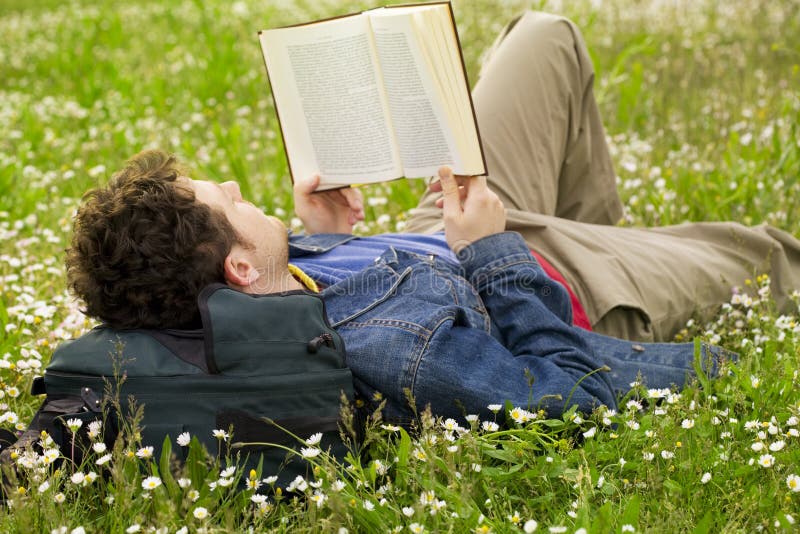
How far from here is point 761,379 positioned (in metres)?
2.54

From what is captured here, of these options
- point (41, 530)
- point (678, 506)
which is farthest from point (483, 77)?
point (41, 530)

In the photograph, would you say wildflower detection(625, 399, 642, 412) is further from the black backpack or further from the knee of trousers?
the knee of trousers

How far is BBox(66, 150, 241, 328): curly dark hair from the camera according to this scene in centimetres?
222

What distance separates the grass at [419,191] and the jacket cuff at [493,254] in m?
0.50

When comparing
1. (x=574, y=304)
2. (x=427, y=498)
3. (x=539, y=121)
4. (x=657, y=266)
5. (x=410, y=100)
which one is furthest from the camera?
(x=539, y=121)

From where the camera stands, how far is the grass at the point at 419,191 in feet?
6.66

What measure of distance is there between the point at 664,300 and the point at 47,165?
3810 millimetres

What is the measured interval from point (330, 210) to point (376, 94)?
583 mm

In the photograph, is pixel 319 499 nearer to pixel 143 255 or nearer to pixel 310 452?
pixel 310 452

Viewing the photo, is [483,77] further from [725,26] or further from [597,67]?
[725,26]

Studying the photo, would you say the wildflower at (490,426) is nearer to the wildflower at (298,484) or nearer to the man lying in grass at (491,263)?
the man lying in grass at (491,263)

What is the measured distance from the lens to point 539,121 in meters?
3.41

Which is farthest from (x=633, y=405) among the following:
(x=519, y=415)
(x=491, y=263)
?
(x=491, y=263)

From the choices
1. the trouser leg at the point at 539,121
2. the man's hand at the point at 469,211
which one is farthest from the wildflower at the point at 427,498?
the trouser leg at the point at 539,121
